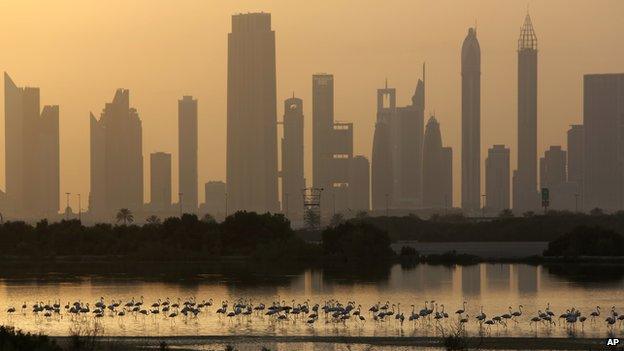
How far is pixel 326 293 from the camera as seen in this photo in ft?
249

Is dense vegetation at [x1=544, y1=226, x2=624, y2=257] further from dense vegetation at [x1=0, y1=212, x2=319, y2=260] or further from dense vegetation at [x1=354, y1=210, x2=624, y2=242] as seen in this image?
dense vegetation at [x1=354, y1=210, x2=624, y2=242]

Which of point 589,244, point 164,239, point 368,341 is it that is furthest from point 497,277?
point 368,341

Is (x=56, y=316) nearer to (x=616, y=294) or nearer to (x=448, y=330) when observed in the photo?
(x=448, y=330)

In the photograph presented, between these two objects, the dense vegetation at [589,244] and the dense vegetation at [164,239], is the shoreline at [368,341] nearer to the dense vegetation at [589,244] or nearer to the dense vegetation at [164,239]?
the dense vegetation at [589,244]

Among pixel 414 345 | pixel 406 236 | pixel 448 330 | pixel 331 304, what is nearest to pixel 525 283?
pixel 331 304

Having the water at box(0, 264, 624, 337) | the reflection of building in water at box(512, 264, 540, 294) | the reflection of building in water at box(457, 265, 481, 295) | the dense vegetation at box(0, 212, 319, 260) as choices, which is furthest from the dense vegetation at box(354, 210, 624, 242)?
the reflection of building in water at box(457, 265, 481, 295)

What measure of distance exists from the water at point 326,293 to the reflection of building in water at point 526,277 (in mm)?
59

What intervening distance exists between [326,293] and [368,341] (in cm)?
2491

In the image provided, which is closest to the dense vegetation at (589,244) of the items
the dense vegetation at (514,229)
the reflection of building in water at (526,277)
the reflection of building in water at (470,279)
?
the reflection of building in water at (526,277)

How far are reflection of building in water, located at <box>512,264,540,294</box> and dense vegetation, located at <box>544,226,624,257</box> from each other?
23.7 ft

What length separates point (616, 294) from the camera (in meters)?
72.6

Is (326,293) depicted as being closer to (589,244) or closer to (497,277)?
(497,277)

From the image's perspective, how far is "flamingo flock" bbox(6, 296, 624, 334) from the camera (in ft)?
186

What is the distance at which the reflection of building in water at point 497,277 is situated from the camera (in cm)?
8118
